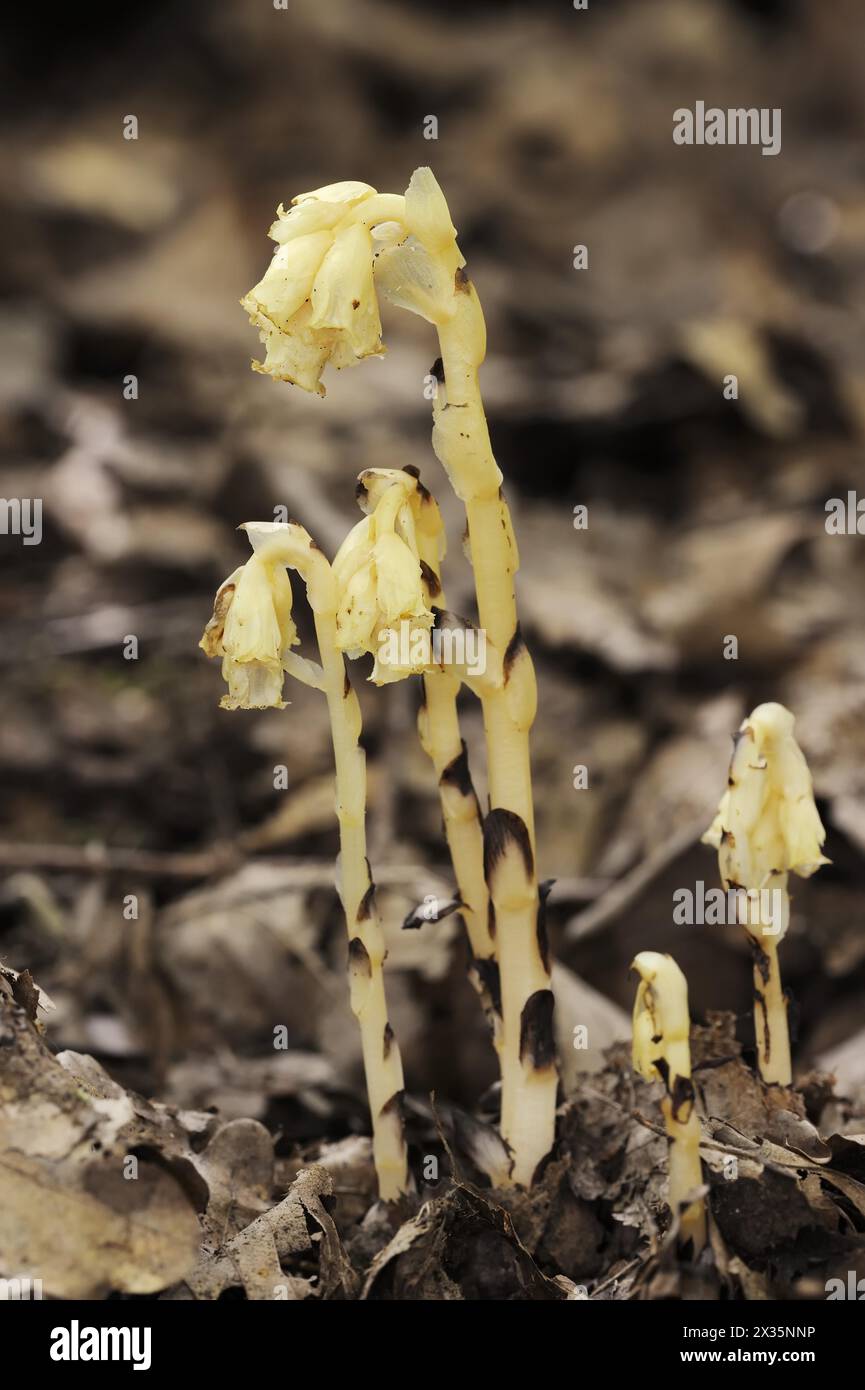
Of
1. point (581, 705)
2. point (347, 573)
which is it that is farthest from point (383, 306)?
point (347, 573)

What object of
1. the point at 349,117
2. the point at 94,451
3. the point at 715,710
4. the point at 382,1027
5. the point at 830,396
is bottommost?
the point at 382,1027

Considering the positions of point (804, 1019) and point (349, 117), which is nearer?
point (804, 1019)

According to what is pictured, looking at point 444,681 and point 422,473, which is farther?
point 422,473

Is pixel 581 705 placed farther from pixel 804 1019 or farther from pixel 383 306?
pixel 383 306

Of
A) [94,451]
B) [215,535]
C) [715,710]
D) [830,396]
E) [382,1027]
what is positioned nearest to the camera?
[382,1027]

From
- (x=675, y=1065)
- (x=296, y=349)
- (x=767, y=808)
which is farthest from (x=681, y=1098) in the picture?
(x=296, y=349)

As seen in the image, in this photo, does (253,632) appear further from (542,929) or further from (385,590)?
(542,929)
